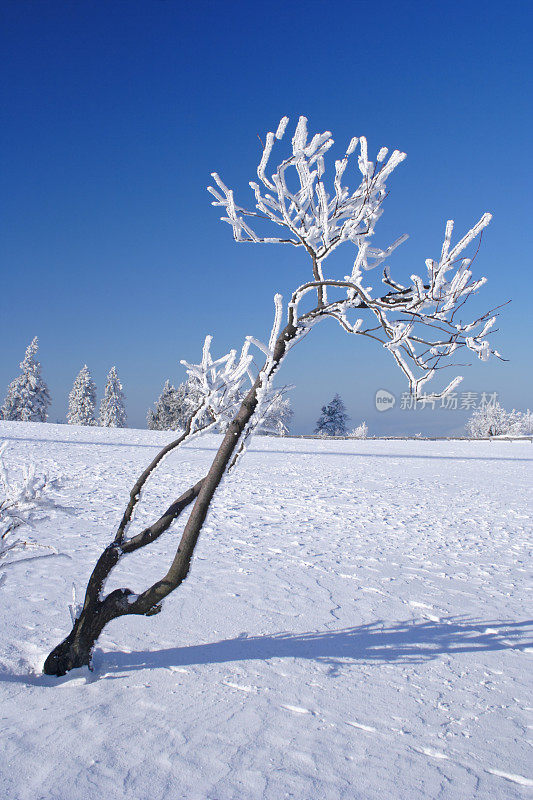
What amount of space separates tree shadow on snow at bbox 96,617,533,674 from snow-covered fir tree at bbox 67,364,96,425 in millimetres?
54026

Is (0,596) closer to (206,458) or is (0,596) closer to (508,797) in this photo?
(508,797)

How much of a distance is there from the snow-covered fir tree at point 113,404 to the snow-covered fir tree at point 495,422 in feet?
147

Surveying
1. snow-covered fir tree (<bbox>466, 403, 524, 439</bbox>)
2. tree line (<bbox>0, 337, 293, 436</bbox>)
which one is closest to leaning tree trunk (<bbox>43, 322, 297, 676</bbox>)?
tree line (<bbox>0, 337, 293, 436</bbox>)

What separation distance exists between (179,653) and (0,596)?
2547mm

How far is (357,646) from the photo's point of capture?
4.92m

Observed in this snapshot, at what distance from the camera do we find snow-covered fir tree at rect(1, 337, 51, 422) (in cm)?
4647

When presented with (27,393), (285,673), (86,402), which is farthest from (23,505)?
(86,402)

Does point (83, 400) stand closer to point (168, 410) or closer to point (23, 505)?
point (168, 410)

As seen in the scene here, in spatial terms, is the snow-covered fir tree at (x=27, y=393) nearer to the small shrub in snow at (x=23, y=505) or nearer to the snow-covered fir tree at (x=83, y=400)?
the snow-covered fir tree at (x=83, y=400)

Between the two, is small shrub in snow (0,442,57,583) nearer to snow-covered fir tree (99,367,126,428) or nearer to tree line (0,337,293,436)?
tree line (0,337,293,436)

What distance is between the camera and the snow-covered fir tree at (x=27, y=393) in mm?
46469

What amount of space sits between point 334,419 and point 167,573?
5642 cm

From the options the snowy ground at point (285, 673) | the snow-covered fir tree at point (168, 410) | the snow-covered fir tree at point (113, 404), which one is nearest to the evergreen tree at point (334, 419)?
the snow-covered fir tree at point (168, 410)

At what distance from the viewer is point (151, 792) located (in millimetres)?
2807
